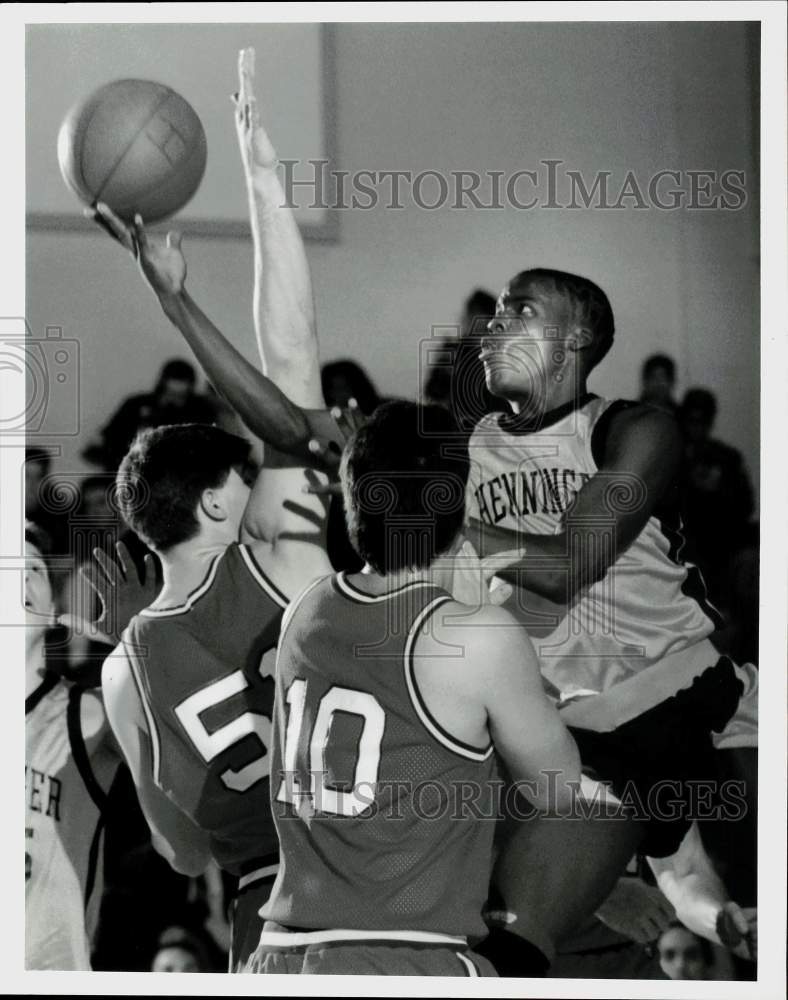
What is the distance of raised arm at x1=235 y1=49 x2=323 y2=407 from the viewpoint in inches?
85.9

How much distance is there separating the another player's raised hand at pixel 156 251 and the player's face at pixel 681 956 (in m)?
1.55

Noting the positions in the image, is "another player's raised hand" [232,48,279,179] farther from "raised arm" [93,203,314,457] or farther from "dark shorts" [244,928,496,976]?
"dark shorts" [244,928,496,976]

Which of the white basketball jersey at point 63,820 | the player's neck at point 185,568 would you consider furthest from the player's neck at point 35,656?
the player's neck at point 185,568

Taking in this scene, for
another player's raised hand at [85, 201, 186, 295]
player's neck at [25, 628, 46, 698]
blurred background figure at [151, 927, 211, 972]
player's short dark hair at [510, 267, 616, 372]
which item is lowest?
blurred background figure at [151, 927, 211, 972]

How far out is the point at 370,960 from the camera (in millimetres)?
2127

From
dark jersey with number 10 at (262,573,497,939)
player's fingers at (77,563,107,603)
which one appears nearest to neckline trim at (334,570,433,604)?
dark jersey with number 10 at (262,573,497,939)

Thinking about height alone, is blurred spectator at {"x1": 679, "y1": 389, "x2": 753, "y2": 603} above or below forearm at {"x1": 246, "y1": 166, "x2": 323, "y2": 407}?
below

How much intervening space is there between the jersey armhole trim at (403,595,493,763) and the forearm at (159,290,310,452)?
0.40m

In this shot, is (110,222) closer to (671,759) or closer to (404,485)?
(404,485)

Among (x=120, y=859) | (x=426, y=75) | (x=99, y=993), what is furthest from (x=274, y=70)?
(x=99, y=993)

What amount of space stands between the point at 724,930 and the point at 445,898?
0.55 meters

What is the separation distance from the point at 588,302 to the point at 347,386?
0.48 metres

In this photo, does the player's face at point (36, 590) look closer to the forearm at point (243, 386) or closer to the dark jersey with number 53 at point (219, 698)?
the dark jersey with number 53 at point (219, 698)

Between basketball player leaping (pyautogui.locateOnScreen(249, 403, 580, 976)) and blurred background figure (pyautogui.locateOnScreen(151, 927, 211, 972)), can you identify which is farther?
blurred background figure (pyautogui.locateOnScreen(151, 927, 211, 972))
